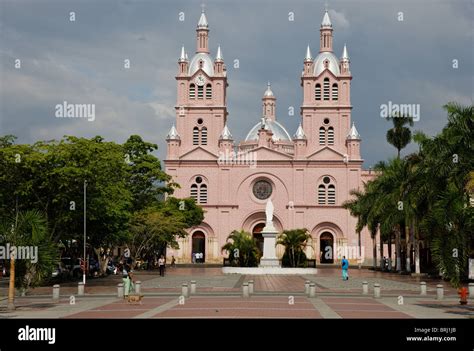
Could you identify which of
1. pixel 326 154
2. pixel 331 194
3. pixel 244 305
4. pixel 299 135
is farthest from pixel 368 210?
pixel 244 305

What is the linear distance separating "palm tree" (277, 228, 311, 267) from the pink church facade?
24.0m

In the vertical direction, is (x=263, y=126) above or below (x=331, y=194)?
above

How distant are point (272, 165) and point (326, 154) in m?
6.20

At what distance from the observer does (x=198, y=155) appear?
8094cm

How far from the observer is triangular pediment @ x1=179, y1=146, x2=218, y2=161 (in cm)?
8062

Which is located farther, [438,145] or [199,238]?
[199,238]

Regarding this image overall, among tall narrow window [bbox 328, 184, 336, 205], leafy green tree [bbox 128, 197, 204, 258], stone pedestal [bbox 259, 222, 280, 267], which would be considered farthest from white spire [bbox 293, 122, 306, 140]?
stone pedestal [bbox 259, 222, 280, 267]

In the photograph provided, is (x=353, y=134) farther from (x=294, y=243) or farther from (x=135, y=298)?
(x=135, y=298)

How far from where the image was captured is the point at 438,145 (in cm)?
3441

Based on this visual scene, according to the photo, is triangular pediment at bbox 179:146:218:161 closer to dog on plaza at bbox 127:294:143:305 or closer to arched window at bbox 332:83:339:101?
arched window at bbox 332:83:339:101

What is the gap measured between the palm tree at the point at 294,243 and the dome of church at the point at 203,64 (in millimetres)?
34468
